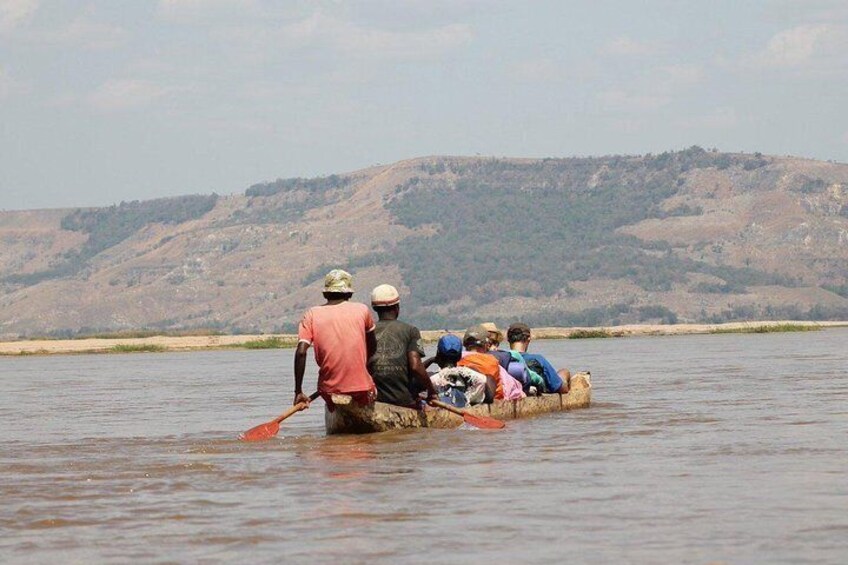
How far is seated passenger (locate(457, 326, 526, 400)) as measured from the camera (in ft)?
58.8

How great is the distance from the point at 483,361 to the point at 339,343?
130 inches

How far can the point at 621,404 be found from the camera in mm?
21391

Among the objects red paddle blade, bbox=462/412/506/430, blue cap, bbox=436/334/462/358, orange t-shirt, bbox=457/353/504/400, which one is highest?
blue cap, bbox=436/334/462/358

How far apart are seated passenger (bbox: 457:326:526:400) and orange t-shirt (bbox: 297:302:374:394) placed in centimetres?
287

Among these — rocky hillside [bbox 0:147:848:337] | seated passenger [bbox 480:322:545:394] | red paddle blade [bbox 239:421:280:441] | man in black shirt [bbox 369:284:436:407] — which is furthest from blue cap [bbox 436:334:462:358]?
rocky hillside [bbox 0:147:848:337]

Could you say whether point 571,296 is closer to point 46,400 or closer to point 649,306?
point 649,306

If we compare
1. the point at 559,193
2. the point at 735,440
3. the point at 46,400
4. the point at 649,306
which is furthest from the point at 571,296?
the point at 735,440

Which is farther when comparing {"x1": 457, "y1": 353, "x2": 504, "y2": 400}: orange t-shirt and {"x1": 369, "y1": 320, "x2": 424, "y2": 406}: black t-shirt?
{"x1": 457, "y1": 353, "x2": 504, "y2": 400}: orange t-shirt

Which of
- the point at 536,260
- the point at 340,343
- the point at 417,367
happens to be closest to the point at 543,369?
the point at 417,367

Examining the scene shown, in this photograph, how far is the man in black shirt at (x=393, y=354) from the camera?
52.0 ft

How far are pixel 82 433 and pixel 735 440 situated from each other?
8053 mm

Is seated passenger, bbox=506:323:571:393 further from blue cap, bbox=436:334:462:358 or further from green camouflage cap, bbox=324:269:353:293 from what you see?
green camouflage cap, bbox=324:269:353:293

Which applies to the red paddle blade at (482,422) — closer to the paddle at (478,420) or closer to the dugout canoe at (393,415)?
the paddle at (478,420)

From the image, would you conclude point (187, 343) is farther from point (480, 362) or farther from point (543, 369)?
point (480, 362)
